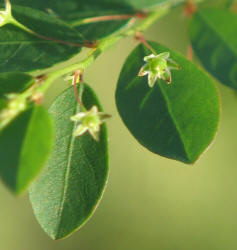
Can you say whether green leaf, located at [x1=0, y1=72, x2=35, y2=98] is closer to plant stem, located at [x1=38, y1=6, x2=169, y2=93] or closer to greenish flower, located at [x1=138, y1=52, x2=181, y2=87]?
plant stem, located at [x1=38, y1=6, x2=169, y2=93]

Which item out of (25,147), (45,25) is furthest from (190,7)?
(25,147)

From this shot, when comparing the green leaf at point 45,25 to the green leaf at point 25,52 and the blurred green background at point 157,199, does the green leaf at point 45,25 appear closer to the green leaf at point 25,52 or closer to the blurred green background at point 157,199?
the green leaf at point 25,52

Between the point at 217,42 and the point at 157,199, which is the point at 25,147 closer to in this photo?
the point at 217,42

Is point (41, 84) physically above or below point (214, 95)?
above

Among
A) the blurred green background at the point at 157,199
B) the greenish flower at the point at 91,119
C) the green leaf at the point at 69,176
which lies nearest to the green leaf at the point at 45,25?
the green leaf at the point at 69,176

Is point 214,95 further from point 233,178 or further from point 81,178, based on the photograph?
point 233,178

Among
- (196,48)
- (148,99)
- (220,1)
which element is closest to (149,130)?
(148,99)

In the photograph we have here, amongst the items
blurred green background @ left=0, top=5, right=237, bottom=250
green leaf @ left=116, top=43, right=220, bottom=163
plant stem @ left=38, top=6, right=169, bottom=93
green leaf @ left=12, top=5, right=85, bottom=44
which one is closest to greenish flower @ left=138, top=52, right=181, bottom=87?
green leaf @ left=116, top=43, right=220, bottom=163
